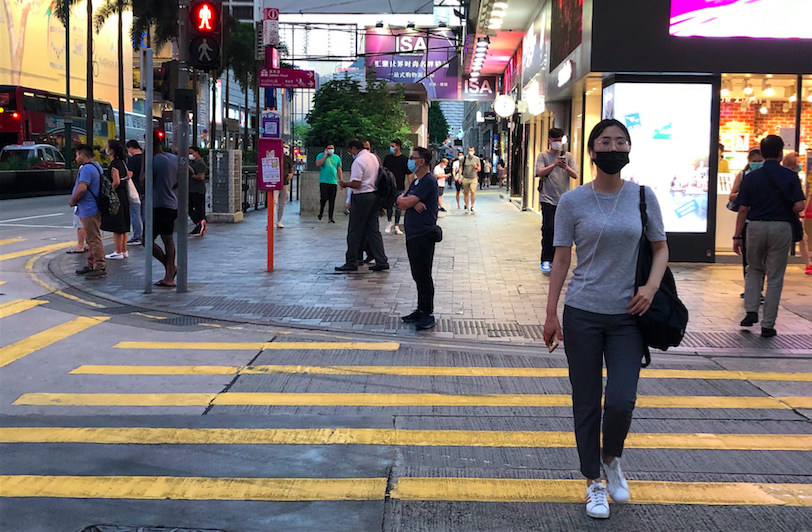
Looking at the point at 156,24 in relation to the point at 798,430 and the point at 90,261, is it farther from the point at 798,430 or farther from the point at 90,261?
the point at 798,430

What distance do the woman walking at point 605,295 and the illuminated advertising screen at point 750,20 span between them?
10.0 m

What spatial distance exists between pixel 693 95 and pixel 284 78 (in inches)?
244

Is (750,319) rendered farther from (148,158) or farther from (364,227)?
(148,158)

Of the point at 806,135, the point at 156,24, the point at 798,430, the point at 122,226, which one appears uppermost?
the point at 156,24

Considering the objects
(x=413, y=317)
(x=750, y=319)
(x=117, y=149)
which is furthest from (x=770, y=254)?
(x=117, y=149)

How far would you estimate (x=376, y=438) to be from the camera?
205 inches

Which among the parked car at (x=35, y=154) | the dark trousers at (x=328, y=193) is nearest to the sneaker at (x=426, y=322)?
the dark trousers at (x=328, y=193)

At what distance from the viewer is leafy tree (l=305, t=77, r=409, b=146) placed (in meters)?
23.0

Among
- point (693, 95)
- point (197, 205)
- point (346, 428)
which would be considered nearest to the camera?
point (346, 428)

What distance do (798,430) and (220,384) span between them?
3961mm

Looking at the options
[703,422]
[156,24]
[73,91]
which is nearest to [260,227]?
[703,422]

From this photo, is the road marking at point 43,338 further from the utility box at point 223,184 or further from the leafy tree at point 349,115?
the leafy tree at point 349,115

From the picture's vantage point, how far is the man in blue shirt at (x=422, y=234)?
8.62 meters

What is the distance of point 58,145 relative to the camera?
135 feet
